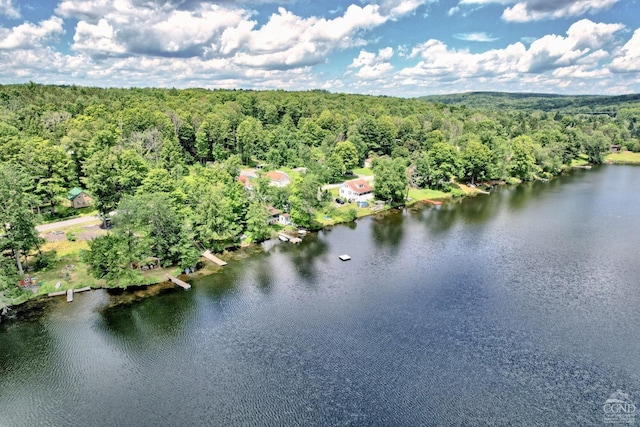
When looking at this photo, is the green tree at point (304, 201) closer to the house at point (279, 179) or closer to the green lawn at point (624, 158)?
the house at point (279, 179)

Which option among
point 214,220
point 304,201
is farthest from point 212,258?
point 304,201

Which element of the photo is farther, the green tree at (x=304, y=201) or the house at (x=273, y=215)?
the house at (x=273, y=215)

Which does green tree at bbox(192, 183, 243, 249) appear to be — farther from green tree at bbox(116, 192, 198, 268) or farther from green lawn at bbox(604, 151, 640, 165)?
green lawn at bbox(604, 151, 640, 165)

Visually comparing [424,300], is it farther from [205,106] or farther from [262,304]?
[205,106]

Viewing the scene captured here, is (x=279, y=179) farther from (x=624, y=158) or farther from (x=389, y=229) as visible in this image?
(x=624, y=158)

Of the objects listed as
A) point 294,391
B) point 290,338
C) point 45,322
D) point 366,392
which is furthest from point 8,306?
point 366,392

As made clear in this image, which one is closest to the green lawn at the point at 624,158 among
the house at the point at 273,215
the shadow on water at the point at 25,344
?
the house at the point at 273,215
